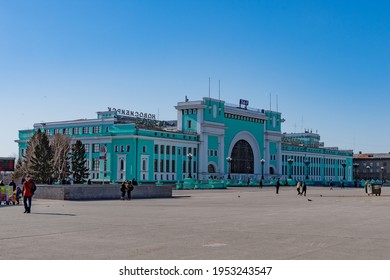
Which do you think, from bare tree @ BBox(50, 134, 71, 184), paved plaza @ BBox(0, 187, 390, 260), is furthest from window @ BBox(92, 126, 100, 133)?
paved plaza @ BBox(0, 187, 390, 260)

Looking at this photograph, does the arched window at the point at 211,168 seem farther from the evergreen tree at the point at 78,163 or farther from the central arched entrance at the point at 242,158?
the evergreen tree at the point at 78,163

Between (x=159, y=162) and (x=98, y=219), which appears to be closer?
(x=98, y=219)

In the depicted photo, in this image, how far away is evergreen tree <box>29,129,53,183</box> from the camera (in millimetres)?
84062

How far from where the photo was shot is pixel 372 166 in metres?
192

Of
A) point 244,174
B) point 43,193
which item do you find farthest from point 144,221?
point 244,174

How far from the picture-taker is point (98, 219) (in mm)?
21016

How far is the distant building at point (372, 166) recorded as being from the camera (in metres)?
188

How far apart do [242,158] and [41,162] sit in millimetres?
48931

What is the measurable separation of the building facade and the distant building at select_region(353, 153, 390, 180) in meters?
62.7

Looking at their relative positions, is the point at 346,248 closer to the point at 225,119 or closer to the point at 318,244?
the point at 318,244

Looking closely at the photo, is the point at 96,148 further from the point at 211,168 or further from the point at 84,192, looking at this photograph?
the point at 84,192

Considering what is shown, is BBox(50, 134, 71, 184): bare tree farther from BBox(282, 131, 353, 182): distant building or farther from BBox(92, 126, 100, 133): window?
BBox(282, 131, 353, 182): distant building

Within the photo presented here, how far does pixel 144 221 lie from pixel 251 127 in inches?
4019

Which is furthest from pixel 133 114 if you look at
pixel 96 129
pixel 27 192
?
pixel 27 192
